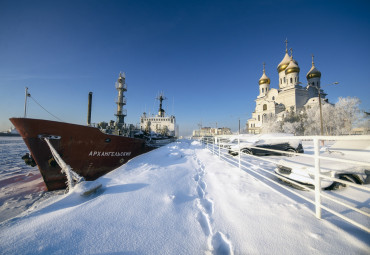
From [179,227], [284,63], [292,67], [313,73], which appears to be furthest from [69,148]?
[313,73]

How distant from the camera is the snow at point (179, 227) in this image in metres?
1.41

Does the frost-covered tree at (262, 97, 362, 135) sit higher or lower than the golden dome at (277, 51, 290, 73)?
lower

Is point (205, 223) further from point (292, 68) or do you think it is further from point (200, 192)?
point (292, 68)

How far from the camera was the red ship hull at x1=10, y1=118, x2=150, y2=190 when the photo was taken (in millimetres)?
4797

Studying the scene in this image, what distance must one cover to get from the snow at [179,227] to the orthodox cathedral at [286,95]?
1608 inches

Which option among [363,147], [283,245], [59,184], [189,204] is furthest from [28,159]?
[363,147]

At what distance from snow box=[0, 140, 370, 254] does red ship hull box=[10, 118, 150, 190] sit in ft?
11.9

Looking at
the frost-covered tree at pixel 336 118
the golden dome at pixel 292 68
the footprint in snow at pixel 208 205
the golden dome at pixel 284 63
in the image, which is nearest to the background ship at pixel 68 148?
the footprint in snow at pixel 208 205

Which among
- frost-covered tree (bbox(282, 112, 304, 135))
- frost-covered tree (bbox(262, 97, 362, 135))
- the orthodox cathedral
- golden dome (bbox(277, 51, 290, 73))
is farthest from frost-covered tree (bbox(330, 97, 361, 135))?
golden dome (bbox(277, 51, 290, 73))

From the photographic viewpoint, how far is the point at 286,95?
130 feet

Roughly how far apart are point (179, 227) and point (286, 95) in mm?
49296

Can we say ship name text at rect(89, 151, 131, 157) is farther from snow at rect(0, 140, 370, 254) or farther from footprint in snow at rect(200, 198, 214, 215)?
footprint in snow at rect(200, 198, 214, 215)

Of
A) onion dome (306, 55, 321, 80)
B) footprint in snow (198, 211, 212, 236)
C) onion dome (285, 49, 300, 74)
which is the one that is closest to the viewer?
footprint in snow (198, 211, 212, 236)

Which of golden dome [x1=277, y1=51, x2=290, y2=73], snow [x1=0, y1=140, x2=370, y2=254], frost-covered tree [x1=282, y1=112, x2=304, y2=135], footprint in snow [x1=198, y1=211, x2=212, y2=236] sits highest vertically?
golden dome [x1=277, y1=51, x2=290, y2=73]
